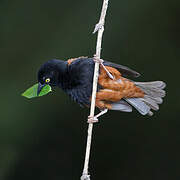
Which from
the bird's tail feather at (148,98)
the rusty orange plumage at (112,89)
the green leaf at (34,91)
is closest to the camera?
the green leaf at (34,91)

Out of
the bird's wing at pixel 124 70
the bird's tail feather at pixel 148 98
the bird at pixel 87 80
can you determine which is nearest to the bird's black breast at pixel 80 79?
the bird at pixel 87 80

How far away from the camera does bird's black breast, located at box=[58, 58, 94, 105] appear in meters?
2.93

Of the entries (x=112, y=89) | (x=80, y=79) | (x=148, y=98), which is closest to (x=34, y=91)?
(x=80, y=79)

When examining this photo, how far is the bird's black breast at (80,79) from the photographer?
115 inches

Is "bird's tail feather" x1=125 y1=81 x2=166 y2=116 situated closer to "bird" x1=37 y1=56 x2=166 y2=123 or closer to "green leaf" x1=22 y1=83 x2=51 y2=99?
"bird" x1=37 y1=56 x2=166 y2=123

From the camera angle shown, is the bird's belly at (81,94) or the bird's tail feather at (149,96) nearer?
the bird's belly at (81,94)

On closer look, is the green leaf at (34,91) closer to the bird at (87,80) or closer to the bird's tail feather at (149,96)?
the bird at (87,80)

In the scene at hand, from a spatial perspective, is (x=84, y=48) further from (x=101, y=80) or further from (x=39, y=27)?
(x=101, y=80)

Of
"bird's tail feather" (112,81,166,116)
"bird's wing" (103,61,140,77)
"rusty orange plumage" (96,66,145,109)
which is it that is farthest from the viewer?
"bird's tail feather" (112,81,166,116)

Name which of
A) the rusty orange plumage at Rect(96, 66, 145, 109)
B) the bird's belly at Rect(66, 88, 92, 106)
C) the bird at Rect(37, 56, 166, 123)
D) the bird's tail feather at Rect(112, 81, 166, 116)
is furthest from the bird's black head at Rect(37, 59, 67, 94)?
the bird's tail feather at Rect(112, 81, 166, 116)

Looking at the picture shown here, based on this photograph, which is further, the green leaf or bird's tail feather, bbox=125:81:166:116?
bird's tail feather, bbox=125:81:166:116

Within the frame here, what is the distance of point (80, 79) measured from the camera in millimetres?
2936

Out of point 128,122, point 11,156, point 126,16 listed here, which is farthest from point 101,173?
point 126,16

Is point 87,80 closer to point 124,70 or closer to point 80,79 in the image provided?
point 80,79
